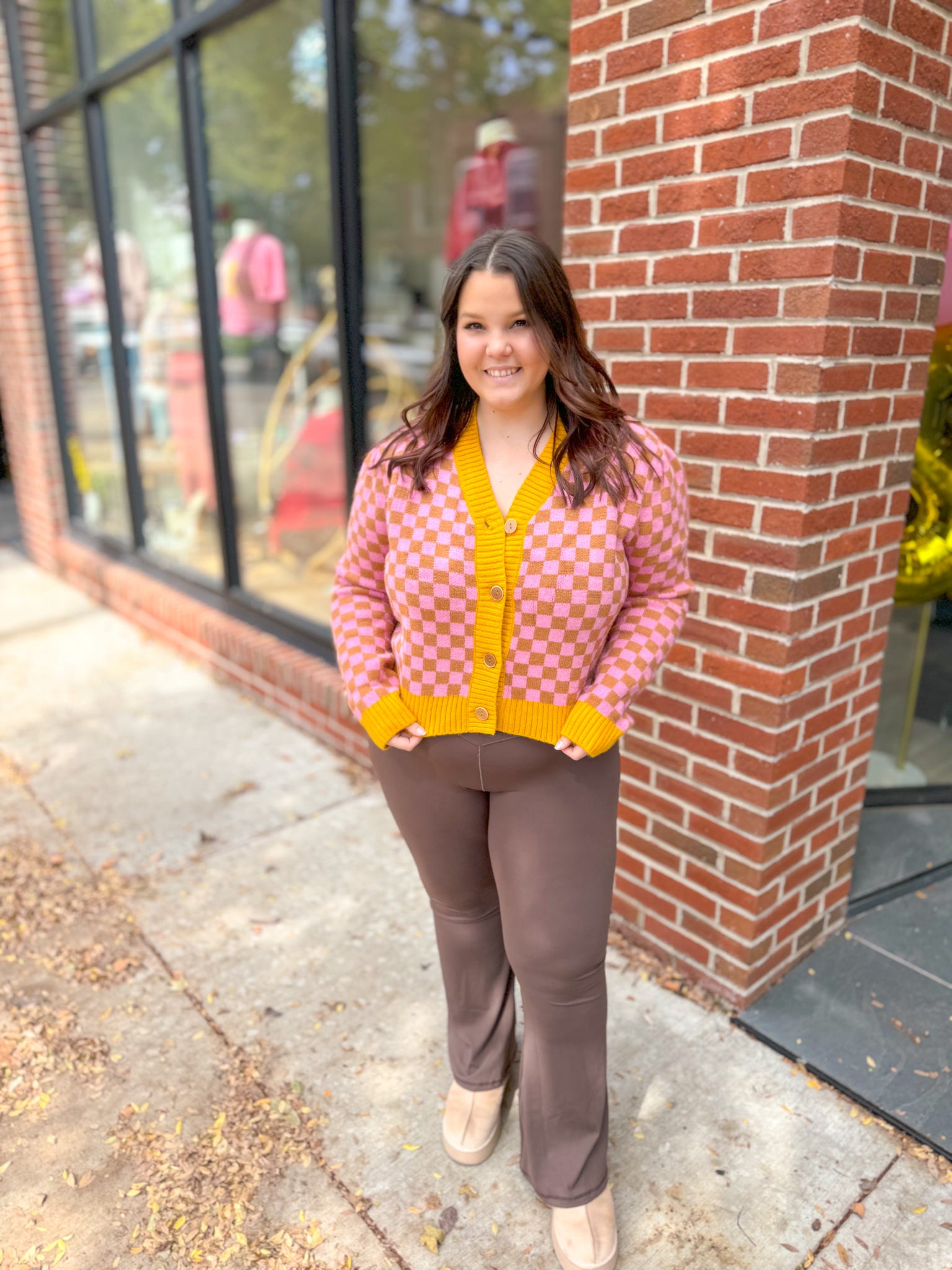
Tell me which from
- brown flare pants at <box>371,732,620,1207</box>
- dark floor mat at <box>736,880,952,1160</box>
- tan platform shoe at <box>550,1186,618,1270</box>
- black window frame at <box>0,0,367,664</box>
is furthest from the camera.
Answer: black window frame at <box>0,0,367,664</box>

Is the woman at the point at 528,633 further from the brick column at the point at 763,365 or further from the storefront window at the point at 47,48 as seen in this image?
the storefront window at the point at 47,48

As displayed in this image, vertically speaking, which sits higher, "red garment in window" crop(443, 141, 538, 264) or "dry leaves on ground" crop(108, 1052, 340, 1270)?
"red garment in window" crop(443, 141, 538, 264)

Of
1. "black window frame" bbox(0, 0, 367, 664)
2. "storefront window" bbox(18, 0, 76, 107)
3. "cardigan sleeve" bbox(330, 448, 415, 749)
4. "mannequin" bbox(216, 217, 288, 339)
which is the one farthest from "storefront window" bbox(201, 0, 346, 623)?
"cardigan sleeve" bbox(330, 448, 415, 749)

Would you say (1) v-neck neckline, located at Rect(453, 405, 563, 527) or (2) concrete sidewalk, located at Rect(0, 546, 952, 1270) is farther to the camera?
(2) concrete sidewalk, located at Rect(0, 546, 952, 1270)

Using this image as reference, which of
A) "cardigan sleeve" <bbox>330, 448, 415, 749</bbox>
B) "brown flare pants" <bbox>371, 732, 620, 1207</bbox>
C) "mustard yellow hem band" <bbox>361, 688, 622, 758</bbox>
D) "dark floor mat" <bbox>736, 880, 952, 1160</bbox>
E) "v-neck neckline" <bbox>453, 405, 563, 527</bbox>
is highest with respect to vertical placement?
"v-neck neckline" <bbox>453, 405, 563, 527</bbox>

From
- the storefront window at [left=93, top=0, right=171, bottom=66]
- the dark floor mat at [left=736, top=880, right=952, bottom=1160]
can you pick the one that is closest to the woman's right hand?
the dark floor mat at [left=736, top=880, right=952, bottom=1160]

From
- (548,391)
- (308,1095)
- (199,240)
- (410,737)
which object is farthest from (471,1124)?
(199,240)

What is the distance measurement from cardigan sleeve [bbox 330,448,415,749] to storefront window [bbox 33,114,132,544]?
15.7ft

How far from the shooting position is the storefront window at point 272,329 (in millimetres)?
4758

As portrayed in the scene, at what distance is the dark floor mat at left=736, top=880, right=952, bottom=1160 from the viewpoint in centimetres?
218

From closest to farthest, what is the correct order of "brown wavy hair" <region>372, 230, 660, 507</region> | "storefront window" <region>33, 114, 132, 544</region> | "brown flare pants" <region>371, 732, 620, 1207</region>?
"brown wavy hair" <region>372, 230, 660, 507</region>, "brown flare pants" <region>371, 732, 620, 1207</region>, "storefront window" <region>33, 114, 132, 544</region>

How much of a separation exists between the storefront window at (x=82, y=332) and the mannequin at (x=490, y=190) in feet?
7.86

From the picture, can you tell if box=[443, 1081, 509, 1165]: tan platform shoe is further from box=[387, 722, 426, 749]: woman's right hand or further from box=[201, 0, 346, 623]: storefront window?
box=[201, 0, 346, 623]: storefront window

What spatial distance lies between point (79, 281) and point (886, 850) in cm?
590
